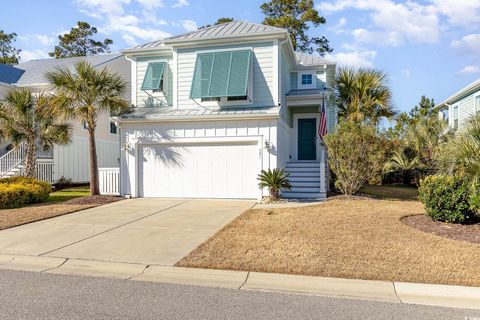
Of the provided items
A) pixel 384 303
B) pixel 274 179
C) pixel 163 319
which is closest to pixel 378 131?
pixel 274 179

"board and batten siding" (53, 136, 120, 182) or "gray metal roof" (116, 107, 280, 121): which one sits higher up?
"gray metal roof" (116, 107, 280, 121)

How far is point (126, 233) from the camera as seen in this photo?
866cm

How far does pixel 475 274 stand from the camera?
217 inches

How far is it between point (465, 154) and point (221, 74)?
28.7ft

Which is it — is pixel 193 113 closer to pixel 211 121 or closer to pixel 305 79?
pixel 211 121

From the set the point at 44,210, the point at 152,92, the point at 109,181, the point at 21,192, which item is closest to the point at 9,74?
the point at 152,92

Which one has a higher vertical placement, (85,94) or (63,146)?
(85,94)

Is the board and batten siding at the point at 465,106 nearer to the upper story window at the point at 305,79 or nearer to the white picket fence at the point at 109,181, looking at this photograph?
the upper story window at the point at 305,79

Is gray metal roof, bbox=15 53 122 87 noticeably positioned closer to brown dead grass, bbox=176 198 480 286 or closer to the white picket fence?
the white picket fence

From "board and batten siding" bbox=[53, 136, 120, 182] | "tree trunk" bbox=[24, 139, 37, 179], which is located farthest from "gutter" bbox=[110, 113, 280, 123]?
"board and batten siding" bbox=[53, 136, 120, 182]

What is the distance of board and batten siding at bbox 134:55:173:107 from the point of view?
15852mm

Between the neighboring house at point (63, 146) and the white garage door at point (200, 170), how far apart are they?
609 centimetres

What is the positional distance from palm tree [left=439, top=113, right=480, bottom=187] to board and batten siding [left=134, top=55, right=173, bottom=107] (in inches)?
416

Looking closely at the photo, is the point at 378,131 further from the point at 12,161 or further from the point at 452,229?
the point at 12,161
